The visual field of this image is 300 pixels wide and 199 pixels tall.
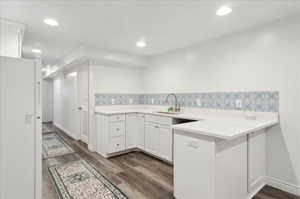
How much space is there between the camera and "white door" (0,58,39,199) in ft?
4.63

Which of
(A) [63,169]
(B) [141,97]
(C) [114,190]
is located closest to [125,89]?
(B) [141,97]

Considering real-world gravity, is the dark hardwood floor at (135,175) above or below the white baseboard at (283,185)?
below

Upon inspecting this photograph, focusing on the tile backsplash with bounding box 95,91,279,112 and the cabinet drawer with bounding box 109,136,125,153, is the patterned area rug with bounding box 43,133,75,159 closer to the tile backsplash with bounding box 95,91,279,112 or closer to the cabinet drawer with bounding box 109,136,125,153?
the cabinet drawer with bounding box 109,136,125,153

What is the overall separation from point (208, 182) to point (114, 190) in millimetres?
1225

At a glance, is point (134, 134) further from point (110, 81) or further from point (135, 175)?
point (110, 81)

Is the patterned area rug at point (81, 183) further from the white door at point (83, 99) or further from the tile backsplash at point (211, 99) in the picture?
the tile backsplash at point (211, 99)

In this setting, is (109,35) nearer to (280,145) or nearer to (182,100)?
(182,100)

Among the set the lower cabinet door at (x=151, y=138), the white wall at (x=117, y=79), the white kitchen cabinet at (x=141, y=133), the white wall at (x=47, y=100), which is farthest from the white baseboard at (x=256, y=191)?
the white wall at (x=47, y=100)

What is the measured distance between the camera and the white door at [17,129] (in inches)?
55.5

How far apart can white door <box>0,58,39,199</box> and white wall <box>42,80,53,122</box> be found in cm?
673

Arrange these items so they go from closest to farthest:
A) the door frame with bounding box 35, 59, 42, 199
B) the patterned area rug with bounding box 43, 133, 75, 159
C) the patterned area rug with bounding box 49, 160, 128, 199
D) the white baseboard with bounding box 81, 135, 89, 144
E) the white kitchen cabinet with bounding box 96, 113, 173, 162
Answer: the door frame with bounding box 35, 59, 42, 199 → the patterned area rug with bounding box 49, 160, 128, 199 → the white kitchen cabinet with bounding box 96, 113, 173, 162 → the patterned area rug with bounding box 43, 133, 75, 159 → the white baseboard with bounding box 81, 135, 89, 144

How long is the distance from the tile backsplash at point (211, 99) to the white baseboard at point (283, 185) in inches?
38.3

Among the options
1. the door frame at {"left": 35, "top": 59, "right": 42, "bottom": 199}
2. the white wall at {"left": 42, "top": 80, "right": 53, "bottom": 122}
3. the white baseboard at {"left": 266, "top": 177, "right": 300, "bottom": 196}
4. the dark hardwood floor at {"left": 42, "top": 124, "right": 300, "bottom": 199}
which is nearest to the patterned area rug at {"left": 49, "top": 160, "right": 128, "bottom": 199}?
the dark hardwood floor at {"left": 42, "top": 124, "right": 300, "bottom": 199}

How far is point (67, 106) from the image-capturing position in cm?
505
